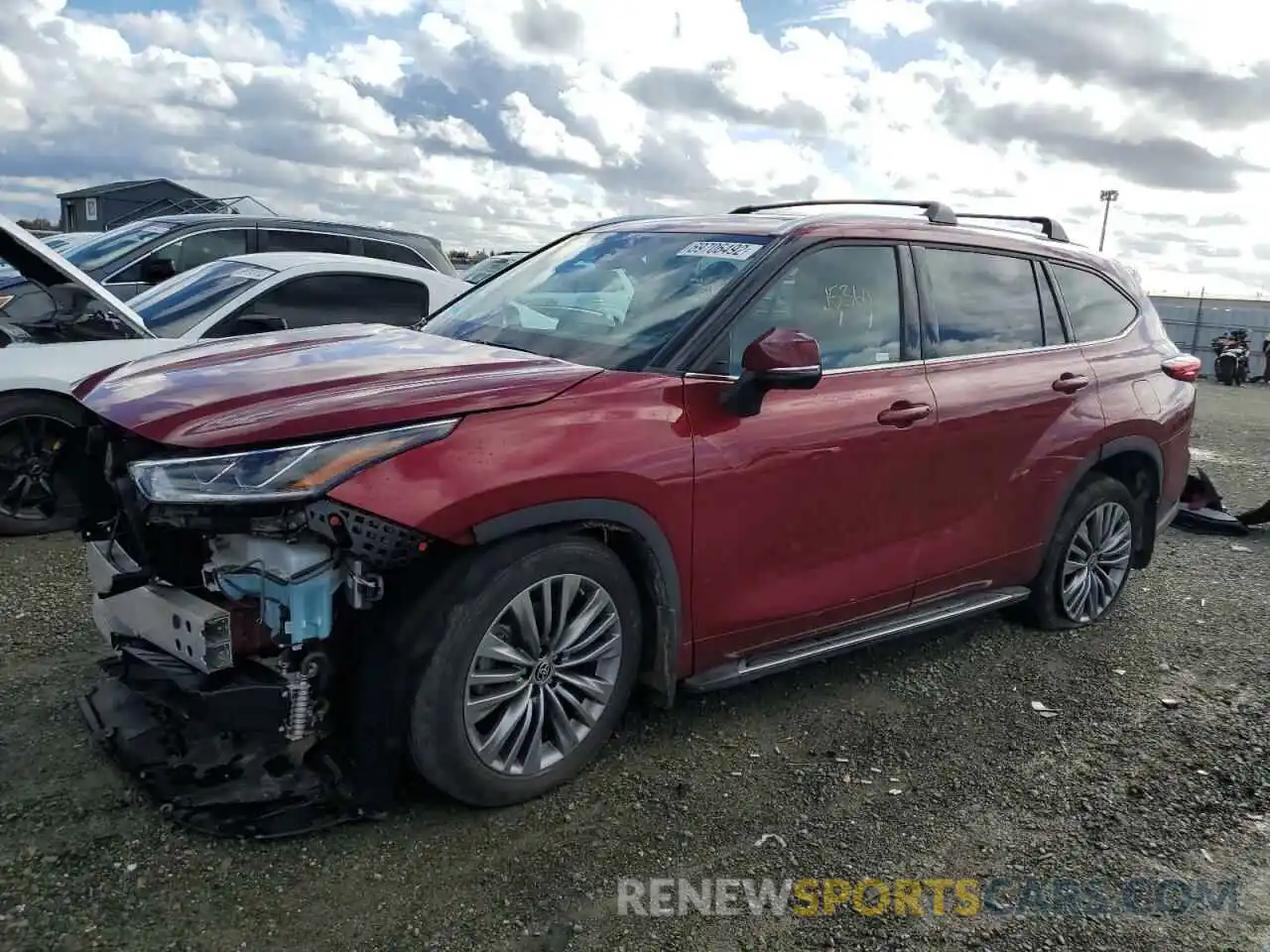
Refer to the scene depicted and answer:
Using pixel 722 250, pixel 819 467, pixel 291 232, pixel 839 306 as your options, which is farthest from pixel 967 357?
pixel 291 232

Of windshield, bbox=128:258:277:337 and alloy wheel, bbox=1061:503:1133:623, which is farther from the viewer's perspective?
windshield, bbox=128:258:277:337

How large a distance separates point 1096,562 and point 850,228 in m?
2.24

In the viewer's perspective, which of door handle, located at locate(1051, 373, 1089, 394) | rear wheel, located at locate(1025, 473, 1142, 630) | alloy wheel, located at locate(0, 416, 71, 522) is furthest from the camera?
alloy wheel, located at locate(0, 416, 71, 522)

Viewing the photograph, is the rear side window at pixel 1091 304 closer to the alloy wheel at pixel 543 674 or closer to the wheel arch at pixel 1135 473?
the wheel arch at pixel 1135 473

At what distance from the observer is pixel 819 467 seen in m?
3.59

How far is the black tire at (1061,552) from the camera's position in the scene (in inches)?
187

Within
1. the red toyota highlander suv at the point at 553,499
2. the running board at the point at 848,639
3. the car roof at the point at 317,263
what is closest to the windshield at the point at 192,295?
the car roof at the point at 317,263

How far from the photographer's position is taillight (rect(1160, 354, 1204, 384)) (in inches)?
205

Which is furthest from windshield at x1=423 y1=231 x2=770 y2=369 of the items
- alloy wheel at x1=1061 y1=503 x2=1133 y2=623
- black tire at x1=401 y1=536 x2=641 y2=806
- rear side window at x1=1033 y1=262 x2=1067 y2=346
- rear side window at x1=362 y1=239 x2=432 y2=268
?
rear side window at x1=362 y1=239 x2=432 y2=268

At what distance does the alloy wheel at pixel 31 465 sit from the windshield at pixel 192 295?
1.21m

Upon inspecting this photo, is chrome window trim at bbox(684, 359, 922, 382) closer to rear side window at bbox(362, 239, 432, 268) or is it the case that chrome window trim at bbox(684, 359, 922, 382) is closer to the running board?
the running board

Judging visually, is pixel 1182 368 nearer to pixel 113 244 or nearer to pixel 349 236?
pixel 349 236

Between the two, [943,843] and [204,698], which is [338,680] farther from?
[943,843]

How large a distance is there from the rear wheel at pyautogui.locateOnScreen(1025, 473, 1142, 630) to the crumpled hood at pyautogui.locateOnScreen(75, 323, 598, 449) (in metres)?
2.66
